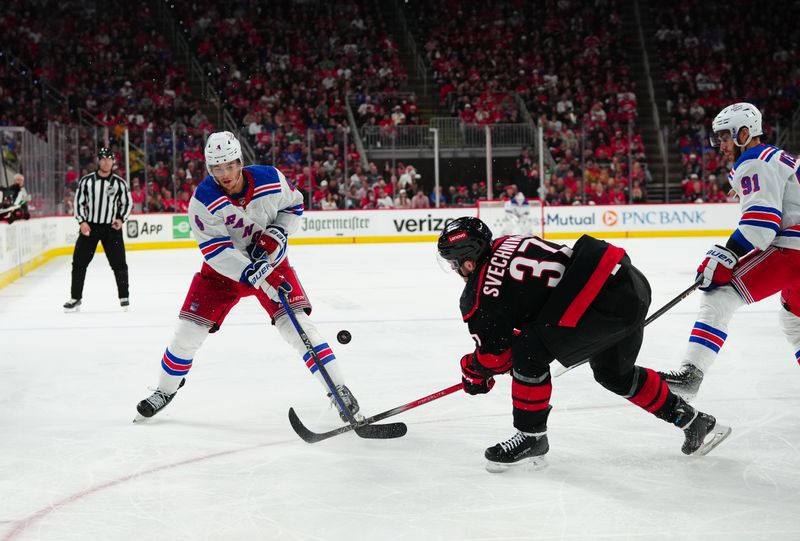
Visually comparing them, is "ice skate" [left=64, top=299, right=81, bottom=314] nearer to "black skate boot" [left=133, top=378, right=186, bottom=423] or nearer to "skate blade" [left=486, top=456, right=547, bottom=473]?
"black skate boot" [left=133, top=378, right=186, bottom=423]

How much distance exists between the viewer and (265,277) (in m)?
3.34

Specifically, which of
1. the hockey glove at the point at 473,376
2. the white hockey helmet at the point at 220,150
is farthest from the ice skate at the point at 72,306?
the hockey glove at the point at 473,376

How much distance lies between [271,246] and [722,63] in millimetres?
18146

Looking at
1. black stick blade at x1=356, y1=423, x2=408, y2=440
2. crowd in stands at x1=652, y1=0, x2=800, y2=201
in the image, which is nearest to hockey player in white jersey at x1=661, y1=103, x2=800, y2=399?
black stick blade at x1=356, y1=423, x2=408, y2=440

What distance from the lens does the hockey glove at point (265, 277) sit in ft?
10.9

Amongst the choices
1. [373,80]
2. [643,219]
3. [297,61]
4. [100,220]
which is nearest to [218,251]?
[100,220]

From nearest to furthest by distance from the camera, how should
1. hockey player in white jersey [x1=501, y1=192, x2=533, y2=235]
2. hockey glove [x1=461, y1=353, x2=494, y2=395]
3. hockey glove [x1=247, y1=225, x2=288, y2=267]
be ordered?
hockey glove [x1=461, y1=353, x2=494, y2=395] < hockey glove [x1=247, y1=225, x2=288, y2=267] < hockey player in white jersey [x1=501, y1=192, x2=533, y2=235]

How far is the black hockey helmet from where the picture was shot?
263 centimetres

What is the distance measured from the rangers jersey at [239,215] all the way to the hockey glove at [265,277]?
3cm

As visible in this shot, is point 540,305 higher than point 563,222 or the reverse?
higher

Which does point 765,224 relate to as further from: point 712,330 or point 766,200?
point 712,330

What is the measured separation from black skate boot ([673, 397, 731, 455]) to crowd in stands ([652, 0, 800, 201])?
13772mm

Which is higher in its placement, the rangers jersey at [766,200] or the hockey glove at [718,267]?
the rangers jersey at [766,200]

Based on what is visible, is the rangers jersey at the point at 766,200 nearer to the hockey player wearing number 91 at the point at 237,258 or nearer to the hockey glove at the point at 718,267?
the hockey glove at the point at 718,267
